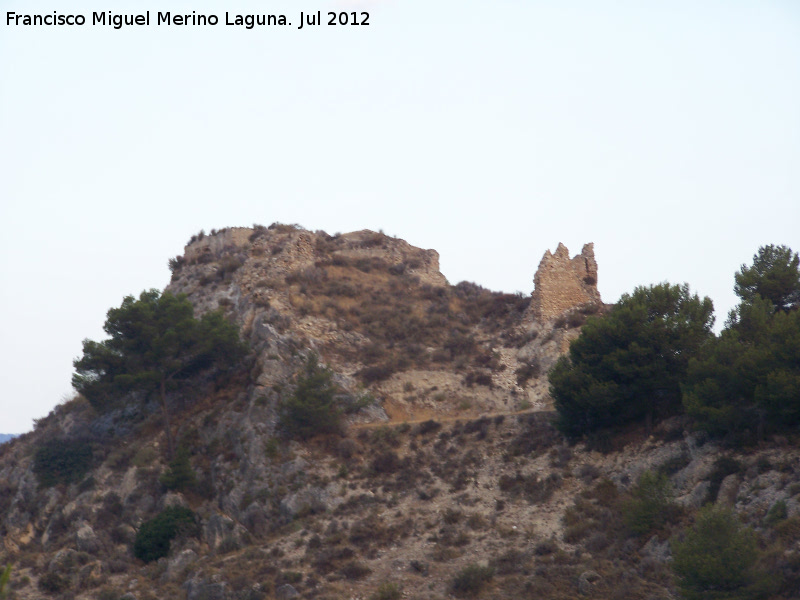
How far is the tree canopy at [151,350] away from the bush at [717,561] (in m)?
28.1

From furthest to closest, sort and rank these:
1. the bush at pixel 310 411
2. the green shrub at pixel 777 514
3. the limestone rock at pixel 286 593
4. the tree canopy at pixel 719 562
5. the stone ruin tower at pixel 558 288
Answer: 1. the stone ruin tower at pixel 558 288
2. the bush at pixel 310 411
3. the limestone rock at pixel 286 593
4. the green shrub at pixel 777 514
5. the tree canopy at pixel 719 562

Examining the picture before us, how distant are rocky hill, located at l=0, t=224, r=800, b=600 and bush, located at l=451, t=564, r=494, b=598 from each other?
0.08 meters

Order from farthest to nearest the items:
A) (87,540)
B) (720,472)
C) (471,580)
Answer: (87,540), (720,472), (471,580)

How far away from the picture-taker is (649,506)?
2855 centimetres

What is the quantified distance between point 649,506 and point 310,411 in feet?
58.1

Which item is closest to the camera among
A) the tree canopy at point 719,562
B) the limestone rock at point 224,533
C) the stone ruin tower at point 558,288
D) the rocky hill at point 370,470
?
the tree canopy at point 719,562

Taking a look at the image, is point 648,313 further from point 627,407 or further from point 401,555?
point 401,555

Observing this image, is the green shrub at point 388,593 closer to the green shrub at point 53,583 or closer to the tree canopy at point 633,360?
the tree canopy at point 633,360

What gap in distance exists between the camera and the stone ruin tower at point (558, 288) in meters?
49.4

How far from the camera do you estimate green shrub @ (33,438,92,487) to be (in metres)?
44.3

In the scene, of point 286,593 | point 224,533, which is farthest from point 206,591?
point 224,533

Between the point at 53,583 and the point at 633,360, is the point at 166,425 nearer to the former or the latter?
the point at 53,583

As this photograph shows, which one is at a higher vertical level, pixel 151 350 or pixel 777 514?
pixel 151 350

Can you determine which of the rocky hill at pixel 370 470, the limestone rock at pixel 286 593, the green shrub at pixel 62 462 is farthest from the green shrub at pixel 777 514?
the green shrub at pixel 62 462
